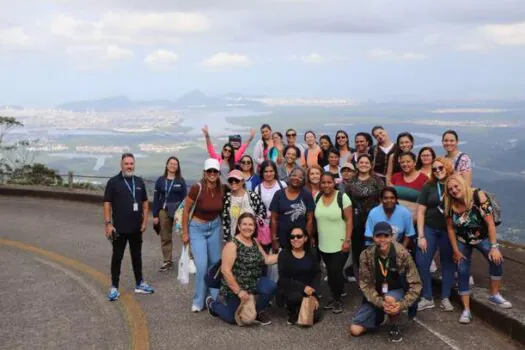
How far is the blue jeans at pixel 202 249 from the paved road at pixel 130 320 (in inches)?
9.1

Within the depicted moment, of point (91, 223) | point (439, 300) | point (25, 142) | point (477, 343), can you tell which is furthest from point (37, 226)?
point (25, 142)

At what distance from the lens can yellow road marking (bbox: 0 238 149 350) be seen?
5430 millimetres

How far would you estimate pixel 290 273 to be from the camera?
5809 mm

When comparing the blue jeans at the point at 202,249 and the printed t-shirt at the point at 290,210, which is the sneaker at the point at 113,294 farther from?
the printed t-shirt at the point at 290,210

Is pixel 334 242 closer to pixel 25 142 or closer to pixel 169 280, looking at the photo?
pixel 169 280

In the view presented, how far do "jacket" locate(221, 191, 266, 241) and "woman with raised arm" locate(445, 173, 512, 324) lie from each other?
2.08 m

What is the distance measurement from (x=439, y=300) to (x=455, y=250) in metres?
0.89

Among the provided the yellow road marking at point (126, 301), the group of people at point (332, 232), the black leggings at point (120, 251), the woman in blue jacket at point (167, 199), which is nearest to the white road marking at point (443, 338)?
the group of people at point (332, 232)

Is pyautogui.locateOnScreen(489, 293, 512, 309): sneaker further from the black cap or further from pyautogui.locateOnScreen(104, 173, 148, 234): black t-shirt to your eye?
pyautogui.locateOnScreen(104, 173, 148, 234): black t-shirt

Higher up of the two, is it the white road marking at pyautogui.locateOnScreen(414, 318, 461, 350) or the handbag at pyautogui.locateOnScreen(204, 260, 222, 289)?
the handbag at pyautogui.locateOnScreen(204, 260, 222, 289)

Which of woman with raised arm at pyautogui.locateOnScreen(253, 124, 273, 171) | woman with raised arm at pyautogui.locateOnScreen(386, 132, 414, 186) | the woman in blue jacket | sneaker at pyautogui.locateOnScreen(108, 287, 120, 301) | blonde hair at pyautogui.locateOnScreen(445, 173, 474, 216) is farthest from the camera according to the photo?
woman with raised arm at pyautogui.locateOnScreen(253, 124, 273, 171)

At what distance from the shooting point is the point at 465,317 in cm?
563

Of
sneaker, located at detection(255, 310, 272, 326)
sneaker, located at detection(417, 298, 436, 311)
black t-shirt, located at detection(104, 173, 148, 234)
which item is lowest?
sneaker, located at detection(255, 310, 272, 326)

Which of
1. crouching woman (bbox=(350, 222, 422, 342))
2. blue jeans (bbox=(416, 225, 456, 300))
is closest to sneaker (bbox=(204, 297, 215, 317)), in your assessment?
crouching woman (bbox=(350, 222, 422, 342))
